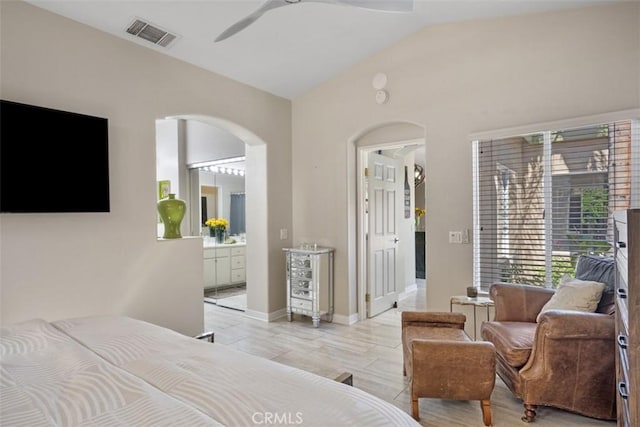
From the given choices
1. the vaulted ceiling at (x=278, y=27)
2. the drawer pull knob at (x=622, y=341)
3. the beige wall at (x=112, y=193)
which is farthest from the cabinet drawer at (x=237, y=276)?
the drawer pull knob at (x=622, y=341)

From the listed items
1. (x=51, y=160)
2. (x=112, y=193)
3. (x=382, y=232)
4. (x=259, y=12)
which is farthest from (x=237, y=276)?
(x=259, y=12)

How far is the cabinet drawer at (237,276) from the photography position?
241 inches

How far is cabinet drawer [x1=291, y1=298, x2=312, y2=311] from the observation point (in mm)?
4246

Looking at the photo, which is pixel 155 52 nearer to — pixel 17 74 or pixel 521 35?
pixel 17 74

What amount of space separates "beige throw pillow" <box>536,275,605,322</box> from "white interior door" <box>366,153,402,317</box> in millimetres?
2290

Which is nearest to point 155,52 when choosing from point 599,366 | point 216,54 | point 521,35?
point 216,54

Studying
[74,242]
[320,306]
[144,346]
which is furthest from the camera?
[320,306]

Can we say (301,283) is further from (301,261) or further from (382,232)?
(382,232)

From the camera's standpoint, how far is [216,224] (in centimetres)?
593

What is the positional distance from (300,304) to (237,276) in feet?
7.48

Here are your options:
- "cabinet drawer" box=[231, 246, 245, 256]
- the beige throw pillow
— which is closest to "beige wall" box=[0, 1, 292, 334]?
"cabinet drawer" box=[231, 246, 245, 256]

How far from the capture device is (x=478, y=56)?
3.36 m

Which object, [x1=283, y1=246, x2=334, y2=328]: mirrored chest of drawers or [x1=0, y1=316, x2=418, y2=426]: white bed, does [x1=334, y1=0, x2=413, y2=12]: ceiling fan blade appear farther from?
[x1=283, y1=246, x2=334, y2=328]: mirrored chest of drawers

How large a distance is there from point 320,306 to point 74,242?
2.74 meters
